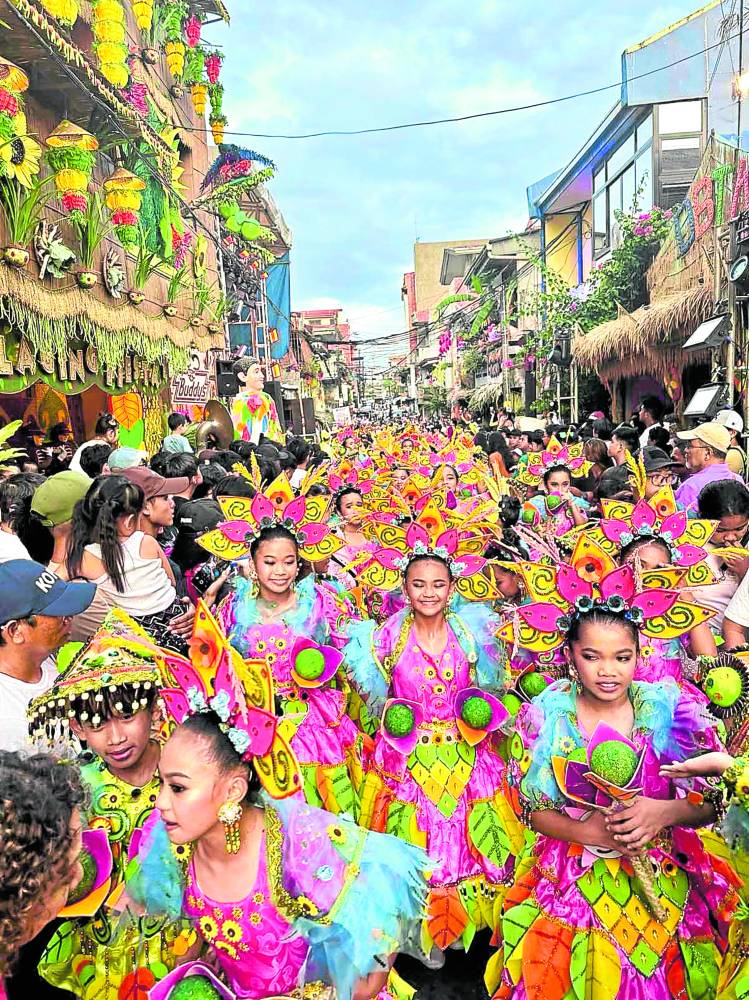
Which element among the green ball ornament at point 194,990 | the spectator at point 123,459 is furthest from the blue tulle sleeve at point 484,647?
the spectator at point 123,459

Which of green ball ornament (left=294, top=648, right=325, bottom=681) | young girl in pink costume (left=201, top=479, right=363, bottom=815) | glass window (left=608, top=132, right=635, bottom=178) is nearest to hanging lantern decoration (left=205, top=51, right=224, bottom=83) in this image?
glass window (left=608, top=132, right=635, bottom=178)

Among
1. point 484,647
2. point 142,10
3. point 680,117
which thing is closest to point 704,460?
point 484,647

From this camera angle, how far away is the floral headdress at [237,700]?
1860 mm

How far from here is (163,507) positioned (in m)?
4.20

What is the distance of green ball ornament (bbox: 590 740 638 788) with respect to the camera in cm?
215

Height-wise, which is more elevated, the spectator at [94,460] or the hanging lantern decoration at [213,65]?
the hanging lantern decoration at [213,65]

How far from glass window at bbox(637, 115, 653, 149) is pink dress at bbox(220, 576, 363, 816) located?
15.5 meters

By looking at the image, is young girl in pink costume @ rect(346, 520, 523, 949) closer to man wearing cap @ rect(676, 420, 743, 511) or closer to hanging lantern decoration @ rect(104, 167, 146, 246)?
man wearing cap @ rect(676, 420, 743, 511)

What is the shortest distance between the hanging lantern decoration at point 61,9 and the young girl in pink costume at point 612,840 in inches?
339

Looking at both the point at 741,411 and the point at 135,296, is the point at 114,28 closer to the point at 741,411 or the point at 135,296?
the point at 135,296

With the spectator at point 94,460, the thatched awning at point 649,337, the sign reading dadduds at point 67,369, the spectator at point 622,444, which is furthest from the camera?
the thatched awning at point 649,337

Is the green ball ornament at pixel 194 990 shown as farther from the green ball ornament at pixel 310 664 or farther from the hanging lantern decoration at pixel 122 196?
the hanging lantern decoration at pixel 122 196

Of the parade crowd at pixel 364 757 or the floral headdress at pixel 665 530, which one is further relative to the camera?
the floral headdress at pixel 665 530

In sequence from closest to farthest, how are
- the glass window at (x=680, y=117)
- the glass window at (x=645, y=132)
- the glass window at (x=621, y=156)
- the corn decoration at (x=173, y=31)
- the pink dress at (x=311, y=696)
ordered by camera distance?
1. the pink dress at (x=311, y=696)
2. the corn decoration at (x=173, y=31)
3. the glass window at (x=680, y=117)
4. the glass window at (x=645, y=132)
5. the glass window at (x=621, y=156)
